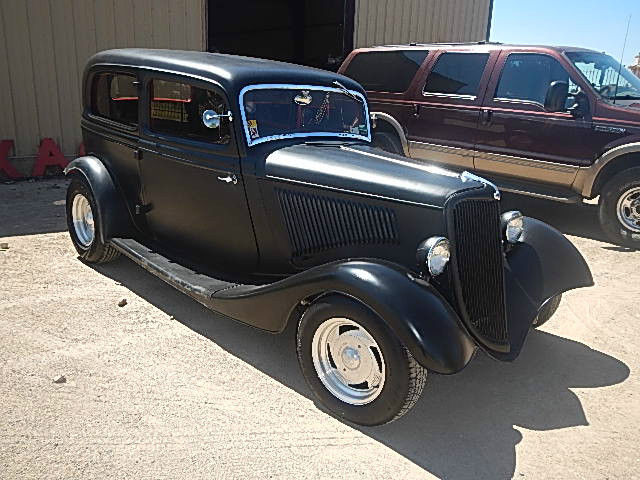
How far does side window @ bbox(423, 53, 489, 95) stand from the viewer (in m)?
6.82

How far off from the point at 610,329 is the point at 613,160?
2608mm

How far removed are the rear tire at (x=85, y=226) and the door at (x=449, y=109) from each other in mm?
4269

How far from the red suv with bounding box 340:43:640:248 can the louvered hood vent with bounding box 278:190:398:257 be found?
A: 263cm

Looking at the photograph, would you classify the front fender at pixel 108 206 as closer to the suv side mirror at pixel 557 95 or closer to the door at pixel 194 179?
the door at pixel 194 179

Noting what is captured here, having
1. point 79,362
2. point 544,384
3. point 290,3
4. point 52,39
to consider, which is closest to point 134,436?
point 79,362

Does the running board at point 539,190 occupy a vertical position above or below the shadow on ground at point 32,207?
above

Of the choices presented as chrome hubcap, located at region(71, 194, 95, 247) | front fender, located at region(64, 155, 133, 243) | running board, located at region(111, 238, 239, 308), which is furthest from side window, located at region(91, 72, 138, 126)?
running board, located at region(111, 238, 239, 308)

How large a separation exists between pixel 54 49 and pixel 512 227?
747 centimetres

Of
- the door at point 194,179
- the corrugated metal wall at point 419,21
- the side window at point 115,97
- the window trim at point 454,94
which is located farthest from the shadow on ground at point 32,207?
the corrugated metal wall at point 419,21

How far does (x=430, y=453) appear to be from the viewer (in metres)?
2.66

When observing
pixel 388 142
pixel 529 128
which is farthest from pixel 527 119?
pixel 388 142

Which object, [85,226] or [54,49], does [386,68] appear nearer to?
[85,226]

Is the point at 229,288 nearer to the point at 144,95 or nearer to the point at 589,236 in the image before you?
the point at 144,95

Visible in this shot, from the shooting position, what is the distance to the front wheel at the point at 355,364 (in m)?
2.66
